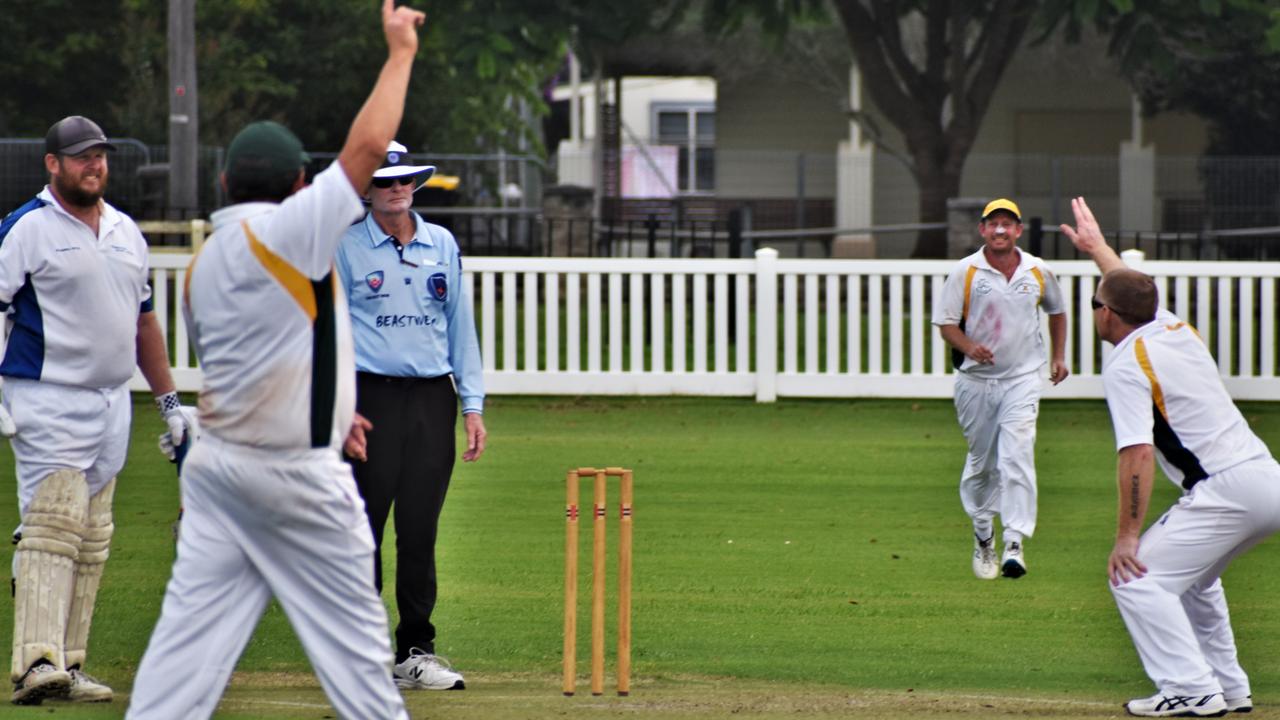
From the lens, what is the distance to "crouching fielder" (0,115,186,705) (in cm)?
701

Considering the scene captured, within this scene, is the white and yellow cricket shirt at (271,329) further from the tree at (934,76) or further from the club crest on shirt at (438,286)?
the tree at (934,76)

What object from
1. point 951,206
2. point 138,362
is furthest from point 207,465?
point 951,206

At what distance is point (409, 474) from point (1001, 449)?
408 cm

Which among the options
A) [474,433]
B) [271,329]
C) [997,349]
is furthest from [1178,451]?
[997,349]

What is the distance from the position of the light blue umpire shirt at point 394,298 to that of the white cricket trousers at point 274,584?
81.3 inches

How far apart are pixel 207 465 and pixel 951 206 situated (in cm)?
1993

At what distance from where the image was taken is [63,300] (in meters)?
7.18

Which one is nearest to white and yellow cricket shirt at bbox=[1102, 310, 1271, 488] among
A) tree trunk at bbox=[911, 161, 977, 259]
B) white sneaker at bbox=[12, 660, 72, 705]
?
white sneaker at bbox=[12, 660, 72, 705]

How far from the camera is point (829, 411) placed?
17625mm

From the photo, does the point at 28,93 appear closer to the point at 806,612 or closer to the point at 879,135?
the point at 879,135

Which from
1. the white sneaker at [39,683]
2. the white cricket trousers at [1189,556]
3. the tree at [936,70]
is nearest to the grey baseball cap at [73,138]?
the white sneaker at [39,683]

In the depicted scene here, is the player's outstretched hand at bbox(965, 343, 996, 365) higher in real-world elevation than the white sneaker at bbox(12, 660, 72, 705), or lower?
higher

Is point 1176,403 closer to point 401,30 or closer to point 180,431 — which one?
point 401,30

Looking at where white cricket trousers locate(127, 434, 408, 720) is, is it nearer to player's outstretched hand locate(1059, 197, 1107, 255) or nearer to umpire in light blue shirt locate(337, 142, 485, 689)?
umpire in light blue shirt locate(337, 142, 485, 689)
